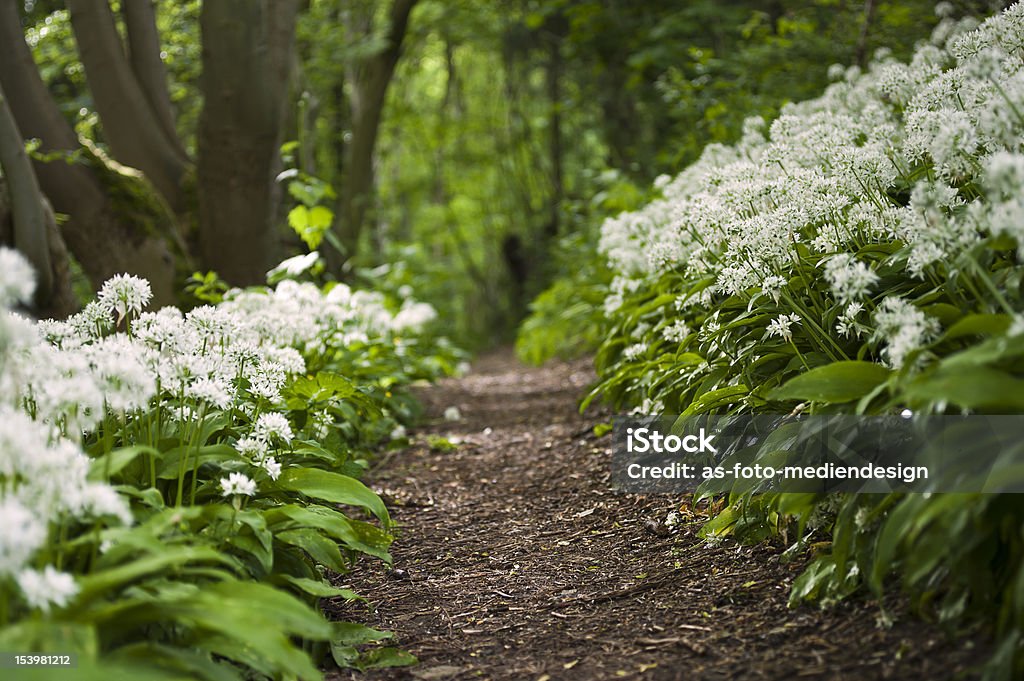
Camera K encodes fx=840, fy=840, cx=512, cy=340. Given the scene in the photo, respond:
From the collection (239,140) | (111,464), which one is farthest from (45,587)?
(239,140)

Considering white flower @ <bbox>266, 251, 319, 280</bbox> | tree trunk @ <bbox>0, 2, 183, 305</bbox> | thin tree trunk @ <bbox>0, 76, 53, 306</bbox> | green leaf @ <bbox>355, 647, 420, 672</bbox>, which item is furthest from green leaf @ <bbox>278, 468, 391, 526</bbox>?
tree trunk @ <bbox>0, 2, 183, 305</bbox>

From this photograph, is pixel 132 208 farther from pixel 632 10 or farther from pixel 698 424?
pixel 632 10

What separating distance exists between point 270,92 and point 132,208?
54.1 inches

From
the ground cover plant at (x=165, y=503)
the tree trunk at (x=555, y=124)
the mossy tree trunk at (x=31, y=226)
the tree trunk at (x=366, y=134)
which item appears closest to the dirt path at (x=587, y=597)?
the ground cover plant at (x=165, y=503)

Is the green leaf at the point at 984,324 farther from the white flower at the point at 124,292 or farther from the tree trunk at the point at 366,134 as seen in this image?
the tree trunk at the point at 366,134

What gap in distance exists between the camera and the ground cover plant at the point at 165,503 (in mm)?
1790

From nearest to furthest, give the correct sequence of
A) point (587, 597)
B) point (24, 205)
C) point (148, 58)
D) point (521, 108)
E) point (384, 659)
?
point (384, 659) < point (587, 597) < point (24, 205) < point (148, 58) < point (521, 108)

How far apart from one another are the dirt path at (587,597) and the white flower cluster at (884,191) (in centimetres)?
77

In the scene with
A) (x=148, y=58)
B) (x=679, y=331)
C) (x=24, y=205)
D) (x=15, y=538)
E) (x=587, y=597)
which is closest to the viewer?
(x=15, y=538)

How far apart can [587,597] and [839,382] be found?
113cm

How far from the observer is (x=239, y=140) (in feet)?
21.0

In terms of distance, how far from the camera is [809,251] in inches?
134

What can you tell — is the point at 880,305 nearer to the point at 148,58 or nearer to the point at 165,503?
the point at 165,503

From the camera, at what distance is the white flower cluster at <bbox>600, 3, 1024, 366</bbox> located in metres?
2.24
